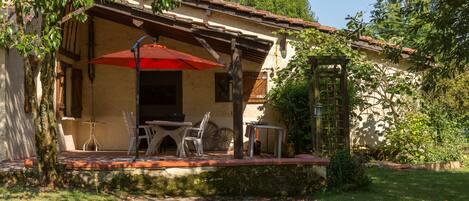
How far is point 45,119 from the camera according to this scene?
7566 millimetres

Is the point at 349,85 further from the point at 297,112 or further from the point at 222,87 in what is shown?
the point at 222,87

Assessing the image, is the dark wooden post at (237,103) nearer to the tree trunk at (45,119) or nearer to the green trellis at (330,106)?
the green trellis at (330,106)

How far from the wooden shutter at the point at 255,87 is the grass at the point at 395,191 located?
11.2 feet

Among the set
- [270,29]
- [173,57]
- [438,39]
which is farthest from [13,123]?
[438,39]

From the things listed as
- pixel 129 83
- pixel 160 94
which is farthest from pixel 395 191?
pixel 129 83

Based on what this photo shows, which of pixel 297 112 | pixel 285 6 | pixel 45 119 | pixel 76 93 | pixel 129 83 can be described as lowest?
pixel 45 119

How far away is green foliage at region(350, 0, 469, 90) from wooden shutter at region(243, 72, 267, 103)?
5014 mm

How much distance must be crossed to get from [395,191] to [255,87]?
5053 millimetres

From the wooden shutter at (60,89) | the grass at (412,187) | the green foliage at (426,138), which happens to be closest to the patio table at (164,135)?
the wooden shutter at (60,89)

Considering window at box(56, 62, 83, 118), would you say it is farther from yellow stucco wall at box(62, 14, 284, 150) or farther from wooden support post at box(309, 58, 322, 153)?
wooden support post at box(309, 58, 322, 153)

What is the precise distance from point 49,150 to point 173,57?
107 inches

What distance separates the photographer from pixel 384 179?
30.3 ft

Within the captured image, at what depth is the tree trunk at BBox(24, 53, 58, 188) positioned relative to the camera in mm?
7523

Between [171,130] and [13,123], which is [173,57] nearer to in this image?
[171,130]
